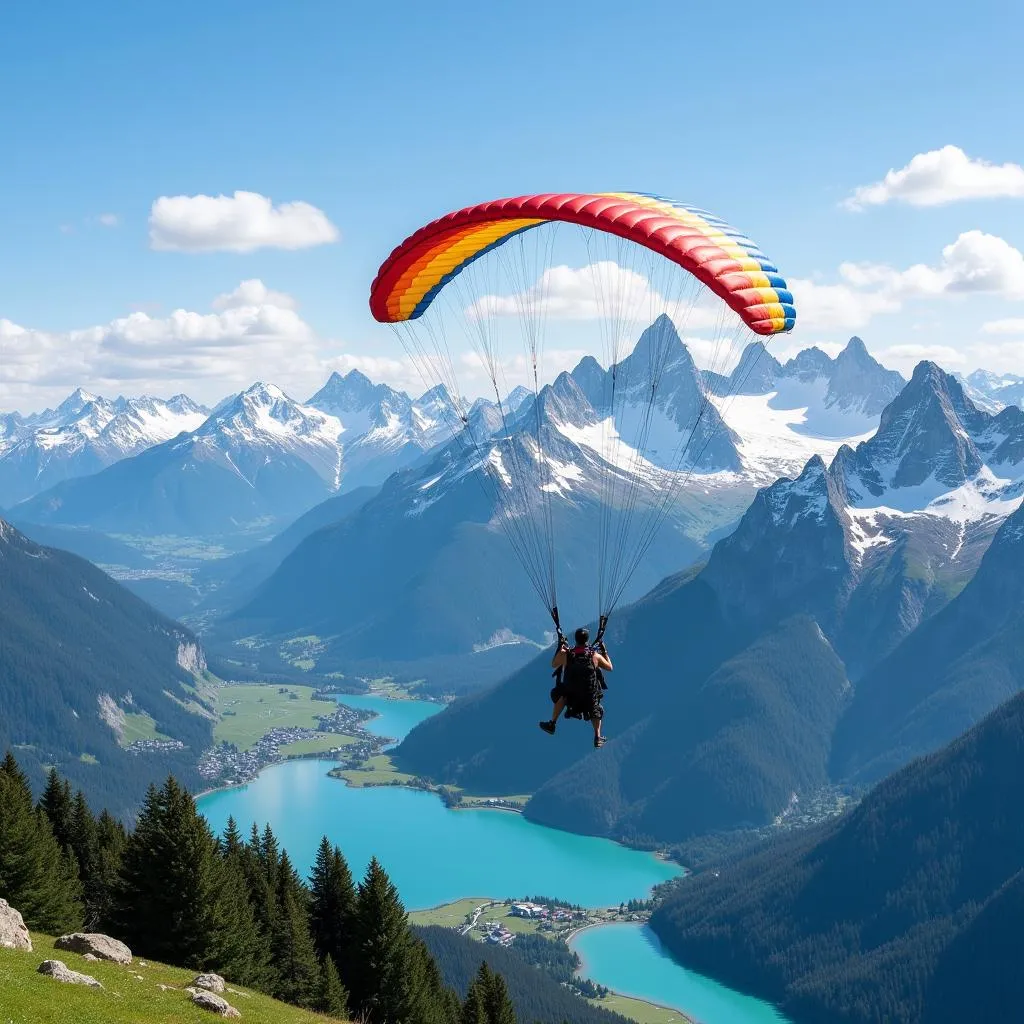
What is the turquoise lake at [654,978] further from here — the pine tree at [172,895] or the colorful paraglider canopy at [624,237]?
the colorful paraglider canopy at [624,237]

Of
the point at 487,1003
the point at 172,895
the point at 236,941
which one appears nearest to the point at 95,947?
the point at 172,895

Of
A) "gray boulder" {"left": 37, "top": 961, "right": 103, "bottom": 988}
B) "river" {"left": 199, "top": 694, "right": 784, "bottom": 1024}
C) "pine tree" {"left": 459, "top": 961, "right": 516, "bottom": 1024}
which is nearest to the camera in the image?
"gray boulder" {"left": 37, "top": 961, "right": 103, "bottom": 988}

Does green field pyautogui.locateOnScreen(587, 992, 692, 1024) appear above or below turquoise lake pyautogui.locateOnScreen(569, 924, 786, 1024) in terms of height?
below

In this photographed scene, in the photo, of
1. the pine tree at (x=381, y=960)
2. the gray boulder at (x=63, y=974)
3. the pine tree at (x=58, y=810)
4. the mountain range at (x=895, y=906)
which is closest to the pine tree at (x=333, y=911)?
the pine tree at (x=381, y=960)

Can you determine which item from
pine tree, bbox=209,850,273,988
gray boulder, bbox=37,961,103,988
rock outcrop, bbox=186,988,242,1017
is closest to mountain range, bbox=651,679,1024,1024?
pine tree, bbox=209,850,273,988

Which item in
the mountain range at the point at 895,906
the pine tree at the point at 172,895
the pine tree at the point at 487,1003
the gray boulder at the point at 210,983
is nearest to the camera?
the gray boulder at the point at 210,983

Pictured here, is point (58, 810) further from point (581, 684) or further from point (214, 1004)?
point (581, 684)

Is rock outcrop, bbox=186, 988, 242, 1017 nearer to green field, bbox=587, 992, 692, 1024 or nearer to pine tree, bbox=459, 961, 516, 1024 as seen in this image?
pine tree, bbox=459, 961, 516, 1024
